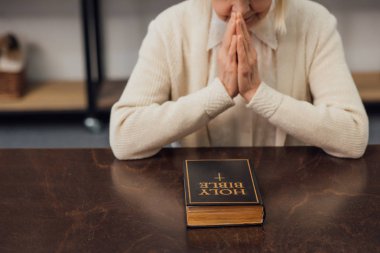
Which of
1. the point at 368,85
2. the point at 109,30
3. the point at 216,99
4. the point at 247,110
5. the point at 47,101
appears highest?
the point at 216,99

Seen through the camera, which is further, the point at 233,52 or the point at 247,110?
the point at 247,110

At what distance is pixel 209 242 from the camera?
2.83 feet

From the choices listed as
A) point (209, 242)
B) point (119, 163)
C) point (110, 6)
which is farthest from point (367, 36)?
point (209, 242)

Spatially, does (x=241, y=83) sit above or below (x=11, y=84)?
above

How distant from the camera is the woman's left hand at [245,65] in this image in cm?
123

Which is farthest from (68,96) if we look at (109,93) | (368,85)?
(368,85)

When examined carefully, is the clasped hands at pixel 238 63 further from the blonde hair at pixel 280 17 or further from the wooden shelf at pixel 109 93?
the wooden shelf at pixel 109 93

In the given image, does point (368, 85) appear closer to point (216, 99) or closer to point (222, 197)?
point (216, 99)

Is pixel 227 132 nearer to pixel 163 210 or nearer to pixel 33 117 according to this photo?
pixel 163 210

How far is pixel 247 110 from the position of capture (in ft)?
4.63

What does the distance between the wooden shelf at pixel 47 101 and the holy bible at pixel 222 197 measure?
2.02 m

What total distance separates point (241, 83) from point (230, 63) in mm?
57

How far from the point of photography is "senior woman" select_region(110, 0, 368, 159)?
1242mm

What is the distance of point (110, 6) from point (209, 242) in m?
2.47
